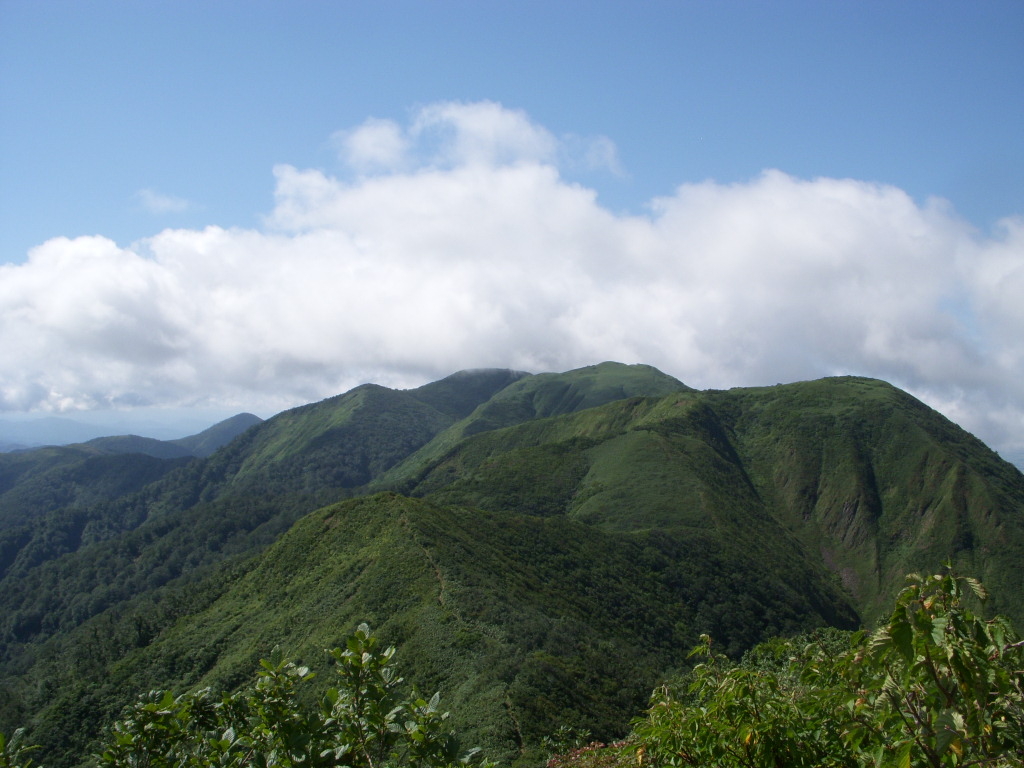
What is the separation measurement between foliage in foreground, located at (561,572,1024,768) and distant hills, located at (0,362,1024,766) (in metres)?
1.58

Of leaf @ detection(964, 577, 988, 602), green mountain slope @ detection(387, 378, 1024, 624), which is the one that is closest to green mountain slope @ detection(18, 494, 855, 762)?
green mountain slope @ detection(387, 378, 1024, 624)

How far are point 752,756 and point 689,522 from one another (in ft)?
311

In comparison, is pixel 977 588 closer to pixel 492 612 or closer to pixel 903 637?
pixel 903 637

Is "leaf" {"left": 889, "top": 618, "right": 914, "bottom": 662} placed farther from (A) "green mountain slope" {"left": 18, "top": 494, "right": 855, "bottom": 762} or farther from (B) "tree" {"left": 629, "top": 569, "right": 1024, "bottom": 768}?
(A) "green mountain slope" {"left": 18, "top": 494, "right": 855, "bottom": 762}

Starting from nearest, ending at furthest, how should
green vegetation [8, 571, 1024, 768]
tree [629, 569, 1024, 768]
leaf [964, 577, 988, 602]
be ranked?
leaf [964, 577, 988, 602]
tree [629, 569, 1024, 768]
green vegetation [8, 571, 1024, 768]

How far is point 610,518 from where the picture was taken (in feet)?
319

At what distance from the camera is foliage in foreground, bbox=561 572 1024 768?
13.1 ft

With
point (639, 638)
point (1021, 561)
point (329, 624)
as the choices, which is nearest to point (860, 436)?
point (1021, 561)

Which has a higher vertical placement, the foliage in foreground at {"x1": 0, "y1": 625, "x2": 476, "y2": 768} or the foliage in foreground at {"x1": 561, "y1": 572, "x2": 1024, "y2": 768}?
the foliage in foreground at {"x1": 561, "y1": 572, "x2": 1024, "y2": 768}

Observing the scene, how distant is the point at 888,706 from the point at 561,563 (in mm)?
68542

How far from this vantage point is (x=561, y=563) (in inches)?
2778

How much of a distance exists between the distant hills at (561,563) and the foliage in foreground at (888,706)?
1582mm

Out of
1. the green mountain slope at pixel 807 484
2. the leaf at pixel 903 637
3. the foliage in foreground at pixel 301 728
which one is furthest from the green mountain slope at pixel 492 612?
the leaf at pixel 903 637

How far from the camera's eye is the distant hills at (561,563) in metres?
44.7
